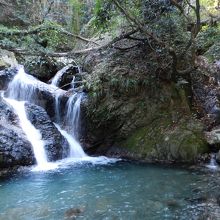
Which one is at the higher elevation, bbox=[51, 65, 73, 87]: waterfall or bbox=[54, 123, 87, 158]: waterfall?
bbox=[51, 65, 73, 87]: waterfall

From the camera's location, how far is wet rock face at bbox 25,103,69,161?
9.88 meters

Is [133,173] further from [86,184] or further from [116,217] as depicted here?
[116,217]

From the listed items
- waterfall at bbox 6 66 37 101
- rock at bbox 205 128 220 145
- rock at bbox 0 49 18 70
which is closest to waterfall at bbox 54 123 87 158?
waterfall at bbox 6 66 37 101

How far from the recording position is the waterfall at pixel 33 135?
31.3 feet

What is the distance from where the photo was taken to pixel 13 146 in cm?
920

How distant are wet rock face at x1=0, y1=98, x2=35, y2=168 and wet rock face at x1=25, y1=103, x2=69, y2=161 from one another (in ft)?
1.82

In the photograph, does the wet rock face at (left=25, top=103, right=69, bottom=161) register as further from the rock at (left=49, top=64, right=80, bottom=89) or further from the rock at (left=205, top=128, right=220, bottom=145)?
the rock at (left=205, top=128, right=220, bottom=145)

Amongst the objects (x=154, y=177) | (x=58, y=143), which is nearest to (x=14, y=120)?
(x=58, y=143)

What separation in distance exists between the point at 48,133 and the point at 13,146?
1265 mm

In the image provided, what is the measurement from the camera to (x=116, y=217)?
566 cm

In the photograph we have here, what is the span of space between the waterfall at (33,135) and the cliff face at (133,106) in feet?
4.90

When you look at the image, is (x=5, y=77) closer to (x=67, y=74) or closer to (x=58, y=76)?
(x=58, y=76)

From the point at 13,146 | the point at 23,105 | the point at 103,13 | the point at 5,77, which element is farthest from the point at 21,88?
the point at 103,13

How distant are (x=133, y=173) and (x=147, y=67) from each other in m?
3.43
